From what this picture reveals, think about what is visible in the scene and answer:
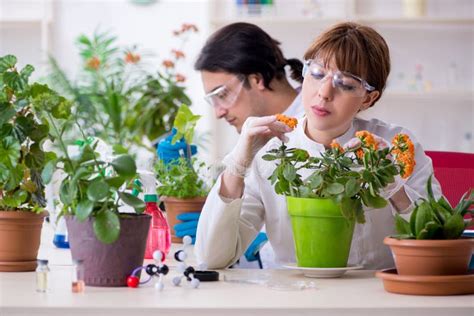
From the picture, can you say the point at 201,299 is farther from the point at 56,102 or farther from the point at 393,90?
the point at 393,90

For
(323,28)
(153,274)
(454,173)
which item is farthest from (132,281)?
(323,28)

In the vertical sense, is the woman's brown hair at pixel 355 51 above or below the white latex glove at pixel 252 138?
above

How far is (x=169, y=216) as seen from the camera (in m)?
2.78

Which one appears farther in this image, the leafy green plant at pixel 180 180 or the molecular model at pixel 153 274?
the leafy green plant at pixel 180 180

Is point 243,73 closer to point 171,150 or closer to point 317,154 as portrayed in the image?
point 171,150

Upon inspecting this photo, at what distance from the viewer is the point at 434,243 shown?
1573 mm

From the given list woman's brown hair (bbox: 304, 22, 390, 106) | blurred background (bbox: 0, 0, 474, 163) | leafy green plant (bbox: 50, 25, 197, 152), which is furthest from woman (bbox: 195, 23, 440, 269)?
blurred background (bbox: 0, 0, 474, 163)

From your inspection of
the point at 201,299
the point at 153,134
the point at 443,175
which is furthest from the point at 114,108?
the point at 201,299

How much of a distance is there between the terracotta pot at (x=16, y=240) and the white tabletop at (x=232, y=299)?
0.14 ft

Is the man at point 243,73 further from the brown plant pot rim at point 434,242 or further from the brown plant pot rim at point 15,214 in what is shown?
the brown plant pot rim at point 434,242

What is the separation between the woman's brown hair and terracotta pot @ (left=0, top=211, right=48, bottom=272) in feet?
2.69

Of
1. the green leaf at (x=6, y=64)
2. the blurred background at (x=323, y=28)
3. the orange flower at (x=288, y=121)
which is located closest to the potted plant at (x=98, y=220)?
the green leaf at (x=6, y=64)

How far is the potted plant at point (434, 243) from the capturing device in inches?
62.1

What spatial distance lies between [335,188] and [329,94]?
445 millimetres
